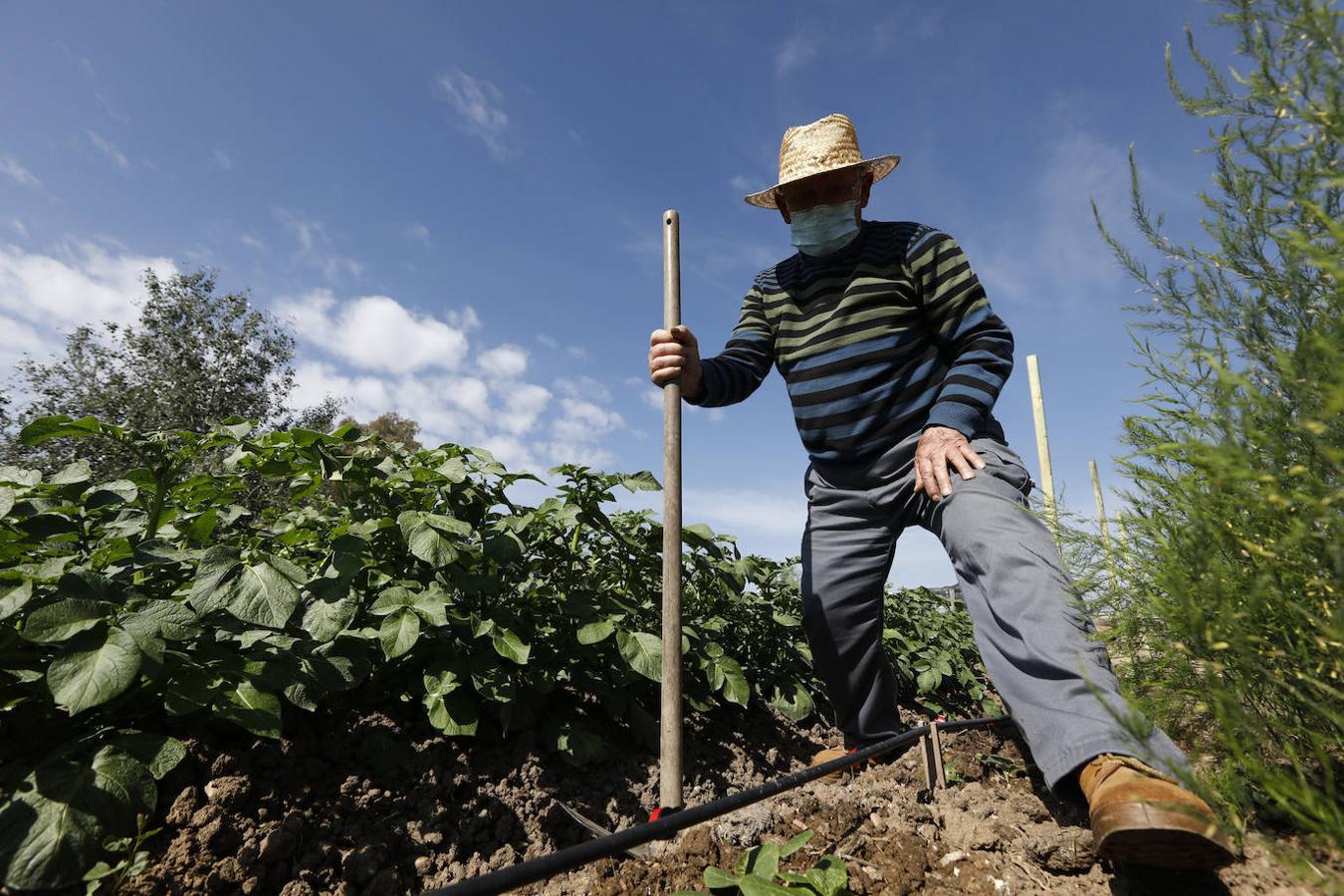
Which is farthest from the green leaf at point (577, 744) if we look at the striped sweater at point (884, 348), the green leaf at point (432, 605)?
the striped sweater at point (884, 348)

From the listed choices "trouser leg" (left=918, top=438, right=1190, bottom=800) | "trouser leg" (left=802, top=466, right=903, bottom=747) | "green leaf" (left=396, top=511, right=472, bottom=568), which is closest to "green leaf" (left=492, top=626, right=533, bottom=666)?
"green leaf" (left=396, top=511, right=472, bottom=568)

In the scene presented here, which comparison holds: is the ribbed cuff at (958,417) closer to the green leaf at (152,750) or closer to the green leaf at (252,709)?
the green leaf at (252,709)

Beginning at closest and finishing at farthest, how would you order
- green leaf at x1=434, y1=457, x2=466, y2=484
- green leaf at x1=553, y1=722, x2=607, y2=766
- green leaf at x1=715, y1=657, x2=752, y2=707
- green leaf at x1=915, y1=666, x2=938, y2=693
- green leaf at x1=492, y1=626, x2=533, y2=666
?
green leaf at x1=492, y1=626, x2=533, y2=666
green leaf at x1=434, y1=457, x2=466, y2=484
green leaf at x1=553, y1=722, x2=607, y2=766
green leaf at x1=715, y1=657, x2=752, y2=707
green leaf at x1=915, y1=666, x2=938, y2=693

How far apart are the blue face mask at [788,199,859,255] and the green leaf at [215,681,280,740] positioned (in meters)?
2.34

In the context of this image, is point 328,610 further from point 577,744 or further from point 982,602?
point 982,602

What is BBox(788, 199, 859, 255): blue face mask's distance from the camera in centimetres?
255

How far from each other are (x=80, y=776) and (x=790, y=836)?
1.53 metres

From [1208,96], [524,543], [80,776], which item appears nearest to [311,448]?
[524,543]

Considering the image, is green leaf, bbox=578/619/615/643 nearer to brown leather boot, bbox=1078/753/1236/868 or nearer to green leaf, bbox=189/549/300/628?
green leaf, bbox=189/549/300/628

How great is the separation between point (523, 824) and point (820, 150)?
2.54 m

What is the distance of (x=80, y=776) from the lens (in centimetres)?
126

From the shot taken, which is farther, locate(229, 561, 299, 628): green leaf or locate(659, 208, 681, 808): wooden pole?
locate(659, 208, 681, 808): wooden pole

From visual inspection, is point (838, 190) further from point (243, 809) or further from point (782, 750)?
point (243, 809)

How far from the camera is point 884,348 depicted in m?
2.28
